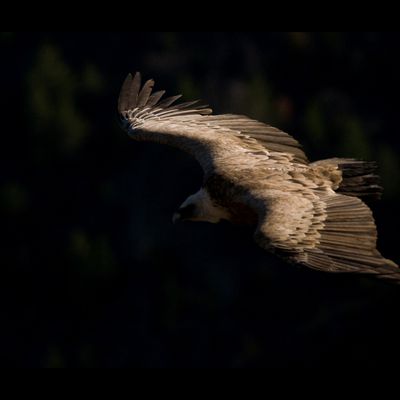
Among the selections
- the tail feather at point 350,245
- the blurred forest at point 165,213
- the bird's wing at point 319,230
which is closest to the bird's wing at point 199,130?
the bird's wing at point 319,230

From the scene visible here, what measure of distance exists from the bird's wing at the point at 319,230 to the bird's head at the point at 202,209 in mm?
1092

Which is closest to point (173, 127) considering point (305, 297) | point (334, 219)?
point (334, 219)

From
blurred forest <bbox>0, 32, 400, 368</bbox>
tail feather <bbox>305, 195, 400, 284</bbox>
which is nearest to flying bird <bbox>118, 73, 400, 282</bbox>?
tail feather <bbox>305, 195, 400, 284</bbox>

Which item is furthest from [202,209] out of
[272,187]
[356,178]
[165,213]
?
[165,213]

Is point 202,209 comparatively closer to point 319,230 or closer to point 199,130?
point 199,130

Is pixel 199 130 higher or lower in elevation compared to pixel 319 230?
higher

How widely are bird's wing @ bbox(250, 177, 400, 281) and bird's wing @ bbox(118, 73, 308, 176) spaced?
1846mm

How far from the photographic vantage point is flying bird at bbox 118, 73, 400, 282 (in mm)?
14305

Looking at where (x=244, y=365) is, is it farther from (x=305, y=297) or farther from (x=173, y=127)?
(x=173, y=127)

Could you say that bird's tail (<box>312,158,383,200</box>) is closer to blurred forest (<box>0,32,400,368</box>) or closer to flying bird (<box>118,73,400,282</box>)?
flying bird (<box>118,73,400,282</box>)

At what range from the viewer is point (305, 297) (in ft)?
183

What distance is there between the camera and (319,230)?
1480 cm

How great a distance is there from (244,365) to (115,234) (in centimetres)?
1105

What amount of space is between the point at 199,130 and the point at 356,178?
2965 mm
